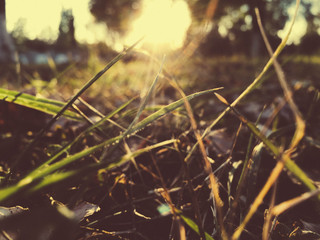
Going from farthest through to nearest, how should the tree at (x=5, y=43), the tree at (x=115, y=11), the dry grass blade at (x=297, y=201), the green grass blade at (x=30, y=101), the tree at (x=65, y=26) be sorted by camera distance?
the tree at (x=115, y=11) → the tree at (x=5, y=43) → the tree at (x=65, y=26) → the green grass blade at (x=30, y=101) → the dry grass blade at (x=297, y=201)

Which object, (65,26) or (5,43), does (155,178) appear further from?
(5,43)

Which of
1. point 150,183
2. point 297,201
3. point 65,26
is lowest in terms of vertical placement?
point 150,183

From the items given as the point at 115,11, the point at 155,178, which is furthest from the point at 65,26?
the point at 115,11

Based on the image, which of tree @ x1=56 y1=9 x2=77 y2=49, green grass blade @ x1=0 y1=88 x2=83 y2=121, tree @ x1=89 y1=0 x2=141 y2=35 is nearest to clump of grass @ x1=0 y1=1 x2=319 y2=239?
green grass blade @ x1=0 y1=88 x2=83 y2=121

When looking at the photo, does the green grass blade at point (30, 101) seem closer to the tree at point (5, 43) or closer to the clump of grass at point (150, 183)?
the clump of grass at point (150, 183)

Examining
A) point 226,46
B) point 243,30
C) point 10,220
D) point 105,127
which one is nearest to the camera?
point 10,220

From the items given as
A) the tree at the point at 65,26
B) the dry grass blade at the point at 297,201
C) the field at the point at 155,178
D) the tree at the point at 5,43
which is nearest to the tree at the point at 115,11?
the tree at the point at 5,43

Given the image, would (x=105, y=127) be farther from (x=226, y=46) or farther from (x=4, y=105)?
(x=226, y=46)

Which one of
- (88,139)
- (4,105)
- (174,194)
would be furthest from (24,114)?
(174,194)

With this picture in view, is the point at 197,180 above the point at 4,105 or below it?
below

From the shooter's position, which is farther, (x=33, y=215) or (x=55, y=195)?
(x=55, y=195)

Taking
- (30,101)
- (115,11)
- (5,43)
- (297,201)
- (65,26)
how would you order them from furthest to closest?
(115,11) < (5,43) < (65,26) < (30,101) < (297,201)
